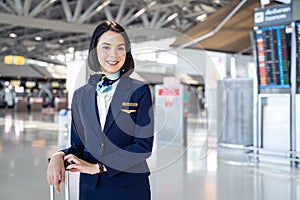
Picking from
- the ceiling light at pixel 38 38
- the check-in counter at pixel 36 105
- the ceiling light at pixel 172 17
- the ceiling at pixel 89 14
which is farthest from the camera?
the ceiling light at pixel 38 38

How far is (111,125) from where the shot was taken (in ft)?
3.82

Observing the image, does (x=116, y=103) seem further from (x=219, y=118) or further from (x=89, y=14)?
(x=89, y=14)

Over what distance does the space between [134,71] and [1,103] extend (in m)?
24.8

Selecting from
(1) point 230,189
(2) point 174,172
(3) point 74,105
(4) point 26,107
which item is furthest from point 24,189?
(4) point 26,107

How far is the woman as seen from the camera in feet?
3.81

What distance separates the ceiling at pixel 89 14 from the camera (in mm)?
15360

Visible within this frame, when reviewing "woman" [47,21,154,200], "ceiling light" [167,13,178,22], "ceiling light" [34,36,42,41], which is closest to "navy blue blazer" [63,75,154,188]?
"woman" [47,21,154,200]

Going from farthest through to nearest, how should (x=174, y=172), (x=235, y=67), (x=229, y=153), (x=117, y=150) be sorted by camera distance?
(x=235, y=67), (x=229, y=153), (x=174, y=172), (x=117, y=150)

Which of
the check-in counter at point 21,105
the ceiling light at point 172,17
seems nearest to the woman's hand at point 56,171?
the ceiling light at point 172,17

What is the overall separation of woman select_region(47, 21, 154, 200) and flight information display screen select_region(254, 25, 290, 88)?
493cm

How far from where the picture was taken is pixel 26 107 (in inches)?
901

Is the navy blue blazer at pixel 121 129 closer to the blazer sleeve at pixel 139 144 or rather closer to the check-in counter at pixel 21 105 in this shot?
the blazer sleeve at pixel 139 144

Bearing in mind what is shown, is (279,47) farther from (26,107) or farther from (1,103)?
(1,103)

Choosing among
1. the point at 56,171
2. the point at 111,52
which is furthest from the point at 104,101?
the point at 56,171
